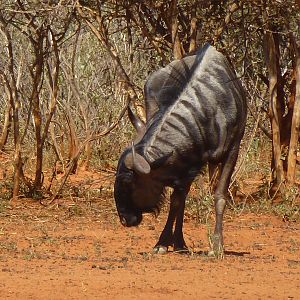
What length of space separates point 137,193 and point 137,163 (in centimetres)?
39

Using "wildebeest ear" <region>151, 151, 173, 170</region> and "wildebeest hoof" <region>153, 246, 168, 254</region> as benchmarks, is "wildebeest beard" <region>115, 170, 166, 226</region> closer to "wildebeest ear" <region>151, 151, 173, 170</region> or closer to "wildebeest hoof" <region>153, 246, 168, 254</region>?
"wildebeest ear" <region>151, 151, 173, 170</region>

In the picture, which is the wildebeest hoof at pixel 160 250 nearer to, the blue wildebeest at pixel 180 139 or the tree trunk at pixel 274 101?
the blue wildebeest at pixel 180 139

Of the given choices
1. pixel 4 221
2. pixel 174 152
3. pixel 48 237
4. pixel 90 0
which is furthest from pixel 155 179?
pixel 90 0

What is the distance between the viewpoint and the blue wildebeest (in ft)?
29.0

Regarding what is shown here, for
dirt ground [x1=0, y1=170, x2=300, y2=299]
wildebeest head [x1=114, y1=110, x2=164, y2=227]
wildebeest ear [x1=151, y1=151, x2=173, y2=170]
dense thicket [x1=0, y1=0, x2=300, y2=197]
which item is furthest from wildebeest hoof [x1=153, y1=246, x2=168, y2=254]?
dense thicket [x1=0, y1=0, x2=300, y2=197]

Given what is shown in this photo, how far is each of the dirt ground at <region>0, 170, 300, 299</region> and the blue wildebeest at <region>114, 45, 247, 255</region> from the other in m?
0.44

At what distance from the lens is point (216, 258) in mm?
8523

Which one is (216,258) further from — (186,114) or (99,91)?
(99,91)

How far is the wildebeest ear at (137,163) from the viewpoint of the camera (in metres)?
8.57

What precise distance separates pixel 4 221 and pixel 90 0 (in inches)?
119

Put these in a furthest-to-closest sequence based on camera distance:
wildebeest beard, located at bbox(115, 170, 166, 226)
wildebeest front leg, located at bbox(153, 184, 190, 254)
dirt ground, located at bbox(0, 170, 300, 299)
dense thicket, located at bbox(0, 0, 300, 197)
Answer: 1. dense thicket, located at bbox(0, 0, 300, 197)
2. wildebeest front leg, located at bbox(153, 184, 190, 254)
3. wildebeest beard, located at bbox(115, 170, 166, 226)
4. dirt ground, located at bbox(0, 170, 300, 299)

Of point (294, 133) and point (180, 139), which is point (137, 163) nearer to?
point (180, 139)

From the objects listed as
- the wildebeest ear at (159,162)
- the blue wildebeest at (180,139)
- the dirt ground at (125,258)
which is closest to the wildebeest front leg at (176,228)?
the blue wildebeest at (180,139)

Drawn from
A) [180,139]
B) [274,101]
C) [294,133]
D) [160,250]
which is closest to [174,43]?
[274,101]
